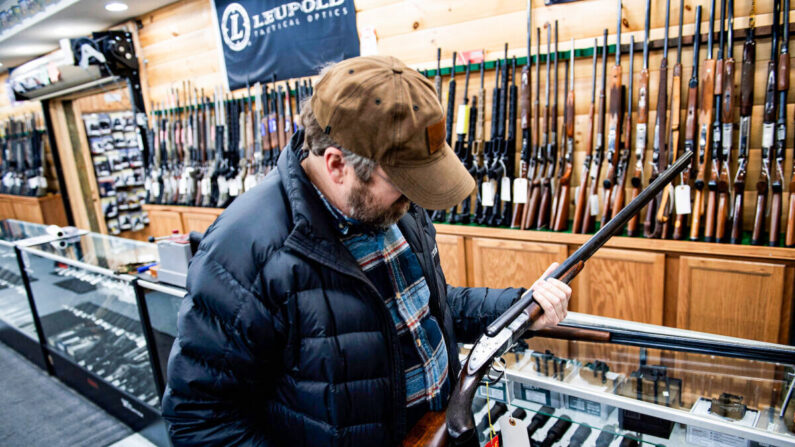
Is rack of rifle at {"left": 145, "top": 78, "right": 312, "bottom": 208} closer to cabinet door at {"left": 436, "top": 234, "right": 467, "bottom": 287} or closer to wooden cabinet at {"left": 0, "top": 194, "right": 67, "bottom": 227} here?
cabinet door at {"left": 436, "top": 234, "right": 467, "bottom": 287}

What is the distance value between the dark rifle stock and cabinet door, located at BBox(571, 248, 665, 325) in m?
1.62

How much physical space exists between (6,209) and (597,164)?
10.1 m

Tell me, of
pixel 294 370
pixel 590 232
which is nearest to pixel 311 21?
pixel 590 232

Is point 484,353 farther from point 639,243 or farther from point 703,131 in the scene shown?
point 703,131

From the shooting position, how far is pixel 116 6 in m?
4.75

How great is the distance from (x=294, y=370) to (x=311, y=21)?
370 cm

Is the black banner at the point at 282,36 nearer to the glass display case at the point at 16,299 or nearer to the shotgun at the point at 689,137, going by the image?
the glass display case at the point at 16,299

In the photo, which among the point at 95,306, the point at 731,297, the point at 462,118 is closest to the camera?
the point at 731,297

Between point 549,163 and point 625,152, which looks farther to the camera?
point 549,163

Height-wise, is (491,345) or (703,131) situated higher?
(703,131)

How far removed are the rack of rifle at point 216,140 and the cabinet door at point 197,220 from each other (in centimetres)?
12

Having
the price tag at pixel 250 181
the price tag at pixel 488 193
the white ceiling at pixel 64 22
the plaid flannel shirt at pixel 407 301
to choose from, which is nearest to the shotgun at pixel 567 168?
the price tag at pixel 488 193

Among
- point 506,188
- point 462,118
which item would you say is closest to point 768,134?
point 506,188

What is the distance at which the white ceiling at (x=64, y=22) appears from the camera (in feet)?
15.3
